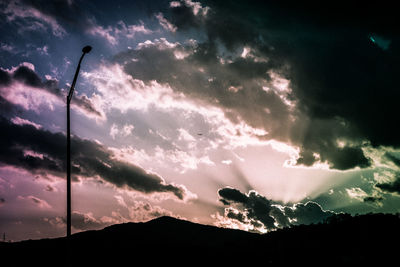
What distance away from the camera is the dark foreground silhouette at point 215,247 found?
54094 millimetres

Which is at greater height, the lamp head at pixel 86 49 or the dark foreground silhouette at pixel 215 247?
the lamp head at pixel 86 49

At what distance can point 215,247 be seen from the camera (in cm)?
11388

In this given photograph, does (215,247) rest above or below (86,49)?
below

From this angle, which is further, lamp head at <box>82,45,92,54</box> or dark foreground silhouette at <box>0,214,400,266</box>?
dark foreground silhouette at <box>0,214,400,266</box>

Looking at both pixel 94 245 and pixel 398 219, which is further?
pixel 94 245

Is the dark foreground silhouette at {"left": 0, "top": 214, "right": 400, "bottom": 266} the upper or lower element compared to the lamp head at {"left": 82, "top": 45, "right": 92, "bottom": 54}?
lower

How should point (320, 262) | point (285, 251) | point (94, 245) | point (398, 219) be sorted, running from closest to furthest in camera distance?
point (320, 262)
point (398, 219)
point (285, 251)
point (94, 245)

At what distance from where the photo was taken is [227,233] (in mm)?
146250

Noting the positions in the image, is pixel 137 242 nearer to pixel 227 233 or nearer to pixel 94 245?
pixel 94 245

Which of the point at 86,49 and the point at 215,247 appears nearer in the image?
the point at 86,49

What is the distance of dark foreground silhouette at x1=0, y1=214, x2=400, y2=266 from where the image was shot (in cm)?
5409

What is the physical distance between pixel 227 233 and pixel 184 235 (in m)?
23.8

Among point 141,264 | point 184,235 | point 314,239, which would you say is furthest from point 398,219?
point 184,235

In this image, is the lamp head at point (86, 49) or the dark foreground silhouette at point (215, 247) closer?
the lamp head at point (86, 49)
